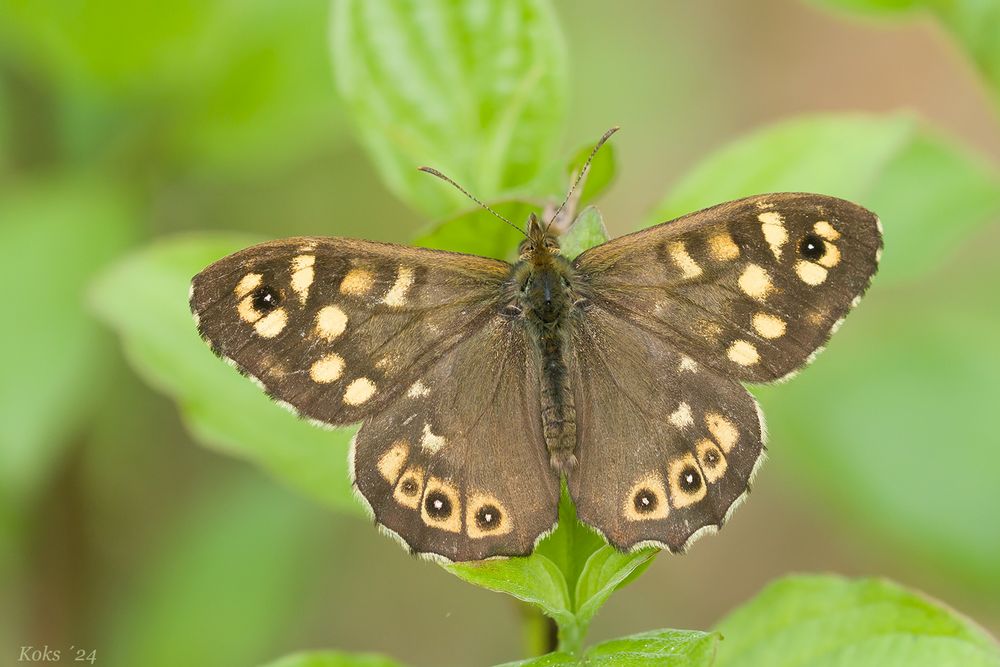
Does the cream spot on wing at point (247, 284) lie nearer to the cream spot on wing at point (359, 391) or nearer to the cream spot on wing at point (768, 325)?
the cream spot on wing at point (359, 391)

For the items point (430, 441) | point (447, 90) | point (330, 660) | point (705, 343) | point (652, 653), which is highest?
point (447, 90)

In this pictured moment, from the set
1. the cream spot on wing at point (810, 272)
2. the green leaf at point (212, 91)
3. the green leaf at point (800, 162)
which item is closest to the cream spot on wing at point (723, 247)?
the cream spot on wing at point (810, 272)

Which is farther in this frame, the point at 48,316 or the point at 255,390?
the point at 48,316

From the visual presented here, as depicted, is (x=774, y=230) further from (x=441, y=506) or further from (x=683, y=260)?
(x=441, y=506)

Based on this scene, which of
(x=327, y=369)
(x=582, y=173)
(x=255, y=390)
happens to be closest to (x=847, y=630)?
→ (x=582, y=173)

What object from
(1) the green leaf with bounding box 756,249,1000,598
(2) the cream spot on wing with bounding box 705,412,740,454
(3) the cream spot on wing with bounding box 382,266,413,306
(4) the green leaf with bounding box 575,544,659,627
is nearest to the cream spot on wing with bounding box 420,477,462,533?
(4) the green leaf with bounding box 575,544,659,627

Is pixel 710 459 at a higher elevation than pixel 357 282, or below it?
below
